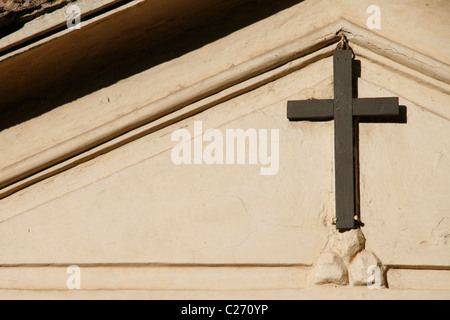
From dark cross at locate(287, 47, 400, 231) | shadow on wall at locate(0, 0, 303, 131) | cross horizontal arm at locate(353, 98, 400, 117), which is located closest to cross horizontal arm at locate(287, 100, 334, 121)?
dark cross at locate(287, 47, 400, 231)

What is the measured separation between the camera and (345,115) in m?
3.55

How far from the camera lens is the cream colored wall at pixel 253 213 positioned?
11.3 ft

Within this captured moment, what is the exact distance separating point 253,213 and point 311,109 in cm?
59

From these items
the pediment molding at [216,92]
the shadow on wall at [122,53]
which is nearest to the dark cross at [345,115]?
the pediment molding at [216,92]

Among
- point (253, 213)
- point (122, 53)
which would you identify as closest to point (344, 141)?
point (253, 213)

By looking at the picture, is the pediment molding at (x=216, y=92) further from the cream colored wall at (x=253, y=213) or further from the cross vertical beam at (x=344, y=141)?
the cross vertical beam at (x=344, y=141)

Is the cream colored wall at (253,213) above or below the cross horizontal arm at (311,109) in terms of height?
below

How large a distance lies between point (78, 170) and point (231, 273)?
37.0 inches

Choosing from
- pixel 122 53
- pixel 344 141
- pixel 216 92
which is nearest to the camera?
pixel 344 141

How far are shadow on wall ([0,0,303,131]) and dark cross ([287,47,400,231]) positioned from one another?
1.73 ft

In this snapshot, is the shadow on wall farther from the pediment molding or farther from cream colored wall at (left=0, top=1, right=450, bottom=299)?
cream colored wall at (left=0, top=1, right=450, bottom=299)

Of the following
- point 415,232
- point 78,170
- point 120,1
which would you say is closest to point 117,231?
point 78,170

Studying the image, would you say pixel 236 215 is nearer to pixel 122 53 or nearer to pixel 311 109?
pixel 311 109

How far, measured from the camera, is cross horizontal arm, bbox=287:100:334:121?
3566 mm
